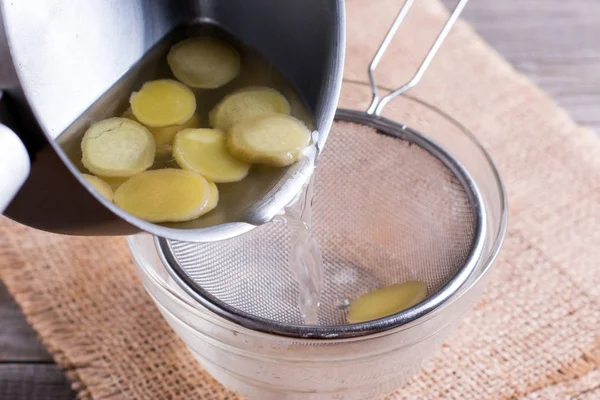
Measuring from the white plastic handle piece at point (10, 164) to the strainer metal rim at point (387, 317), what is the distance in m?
0.38

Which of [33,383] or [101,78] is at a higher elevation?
[101,78]

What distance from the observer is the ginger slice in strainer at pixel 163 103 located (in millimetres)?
914

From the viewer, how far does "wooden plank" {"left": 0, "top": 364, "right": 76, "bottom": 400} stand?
1.02m

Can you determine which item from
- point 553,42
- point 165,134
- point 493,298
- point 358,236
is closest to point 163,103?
point 165,134

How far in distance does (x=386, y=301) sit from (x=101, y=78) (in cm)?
52

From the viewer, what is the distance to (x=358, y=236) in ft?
4.10

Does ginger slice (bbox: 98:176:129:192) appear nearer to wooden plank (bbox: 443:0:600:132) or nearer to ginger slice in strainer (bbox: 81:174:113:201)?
ginger slice in strainer (bbox: 81:174:113:201)

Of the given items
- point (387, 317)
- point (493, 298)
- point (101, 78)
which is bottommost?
point (493, 298)

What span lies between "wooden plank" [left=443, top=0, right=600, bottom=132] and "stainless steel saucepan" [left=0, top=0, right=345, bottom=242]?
2.66ft

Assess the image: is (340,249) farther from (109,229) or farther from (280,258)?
(109,229)

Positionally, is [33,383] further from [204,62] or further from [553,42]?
[553,42]

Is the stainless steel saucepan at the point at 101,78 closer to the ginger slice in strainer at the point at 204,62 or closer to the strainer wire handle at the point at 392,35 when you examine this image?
the ginger slice in strainer at the point at 204,62

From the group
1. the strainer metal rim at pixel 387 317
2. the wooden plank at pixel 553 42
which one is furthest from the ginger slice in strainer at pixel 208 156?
the wooden plank at pixel 553 42

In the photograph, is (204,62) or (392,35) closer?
(204,62)
